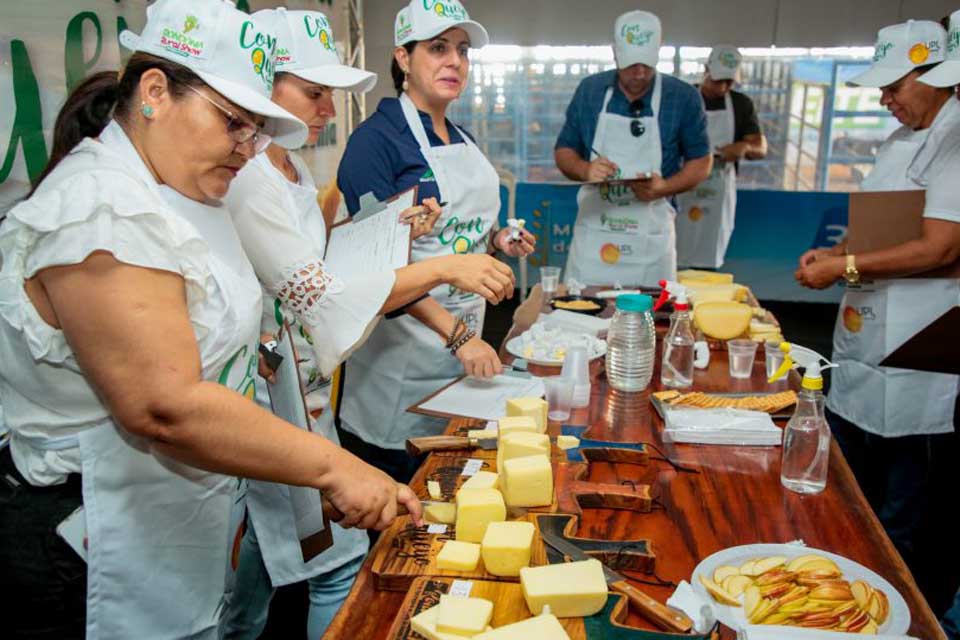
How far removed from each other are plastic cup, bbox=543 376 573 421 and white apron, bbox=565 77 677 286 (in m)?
1.88

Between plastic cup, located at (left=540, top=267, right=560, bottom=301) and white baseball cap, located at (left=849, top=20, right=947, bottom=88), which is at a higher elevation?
white baseball cap, located at (left=849, top=20, right=947, bottom=88)

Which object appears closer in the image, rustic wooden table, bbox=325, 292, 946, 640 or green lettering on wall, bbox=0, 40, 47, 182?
rustic wooden table, bbox=325, 292, 946, 640

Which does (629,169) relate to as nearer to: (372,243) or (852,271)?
(852,271)

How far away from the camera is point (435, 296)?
2383 mm

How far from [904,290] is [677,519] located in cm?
165

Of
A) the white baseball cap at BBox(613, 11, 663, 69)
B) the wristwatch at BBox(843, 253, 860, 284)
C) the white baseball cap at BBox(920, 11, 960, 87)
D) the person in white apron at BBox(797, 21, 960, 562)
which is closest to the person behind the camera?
the white baseball cap at BBox(920, 11, 960, 87)

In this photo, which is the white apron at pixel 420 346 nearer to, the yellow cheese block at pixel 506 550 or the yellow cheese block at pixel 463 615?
the yellow cheese block at pixel 506 550

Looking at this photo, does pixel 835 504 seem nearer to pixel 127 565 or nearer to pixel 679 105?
pixel 127 565

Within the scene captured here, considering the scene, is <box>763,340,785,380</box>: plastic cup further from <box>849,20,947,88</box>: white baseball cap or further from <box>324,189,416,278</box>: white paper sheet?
<box>324,189,416,278</box>: white paper sheet

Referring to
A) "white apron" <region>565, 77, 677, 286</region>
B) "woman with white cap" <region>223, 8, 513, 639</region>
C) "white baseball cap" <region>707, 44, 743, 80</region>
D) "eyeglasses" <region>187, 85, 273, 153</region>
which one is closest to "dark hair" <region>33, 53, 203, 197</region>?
"eyeglasses" <region>187, 85, 273, 153</region>

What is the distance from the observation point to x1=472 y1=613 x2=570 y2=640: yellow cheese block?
3.32 feet

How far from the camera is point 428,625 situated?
1053mm

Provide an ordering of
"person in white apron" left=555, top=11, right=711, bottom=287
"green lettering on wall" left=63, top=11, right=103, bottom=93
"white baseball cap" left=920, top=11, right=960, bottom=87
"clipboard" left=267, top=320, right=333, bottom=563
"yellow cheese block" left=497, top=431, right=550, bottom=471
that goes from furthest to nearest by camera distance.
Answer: "person in white apron" left=555, top=11, right=711, bottom=287, "white baseball cap" left=920, top=11, right=960, bottom=87, "green lettering on wall" left=63, top=11, right=103, bottom=93, "clipboard" left=267, top=320, right=333, bottom=563, "yellow cheese block" left=497, top=431, right=550, bottom=471

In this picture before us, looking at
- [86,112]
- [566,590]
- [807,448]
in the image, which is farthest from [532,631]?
[86,112]
